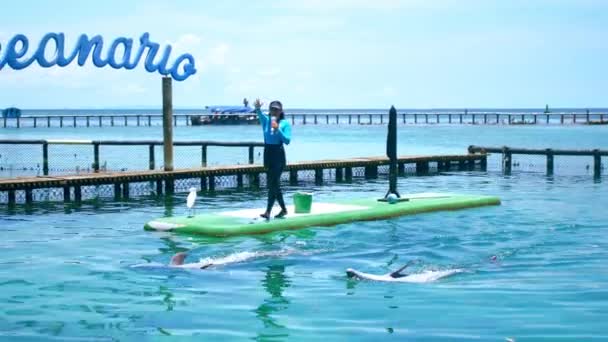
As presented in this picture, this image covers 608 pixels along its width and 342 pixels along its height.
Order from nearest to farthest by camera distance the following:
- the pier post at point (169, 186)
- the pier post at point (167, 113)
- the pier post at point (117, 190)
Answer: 1. the pier post at point (117, 190)
2. the pier post at point (167, 113)
3. the pier post at point (169, 186)

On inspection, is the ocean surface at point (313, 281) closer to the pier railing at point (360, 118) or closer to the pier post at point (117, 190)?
the pier post at point (117, 190)

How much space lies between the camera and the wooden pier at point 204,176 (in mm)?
20953

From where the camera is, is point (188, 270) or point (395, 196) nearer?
point (188, 270)

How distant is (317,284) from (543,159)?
32093mm

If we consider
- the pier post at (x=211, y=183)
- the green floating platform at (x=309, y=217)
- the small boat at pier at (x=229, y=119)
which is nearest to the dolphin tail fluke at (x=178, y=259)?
the green floating platform at (x=309, y=217)

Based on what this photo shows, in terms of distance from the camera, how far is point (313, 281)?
1094 cm

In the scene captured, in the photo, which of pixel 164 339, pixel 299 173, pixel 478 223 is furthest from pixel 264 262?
pixel 299 173

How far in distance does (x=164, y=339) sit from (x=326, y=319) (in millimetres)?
1630

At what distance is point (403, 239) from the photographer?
47.0 ft

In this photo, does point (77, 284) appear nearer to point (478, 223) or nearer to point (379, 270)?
point (379, 270)

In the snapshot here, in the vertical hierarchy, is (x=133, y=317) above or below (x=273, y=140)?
below

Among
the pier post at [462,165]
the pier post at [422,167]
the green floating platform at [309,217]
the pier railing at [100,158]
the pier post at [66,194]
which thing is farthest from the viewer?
the pier post at [462,165]

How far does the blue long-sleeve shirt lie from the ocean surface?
1437mm

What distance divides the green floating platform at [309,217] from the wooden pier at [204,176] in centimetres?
626
